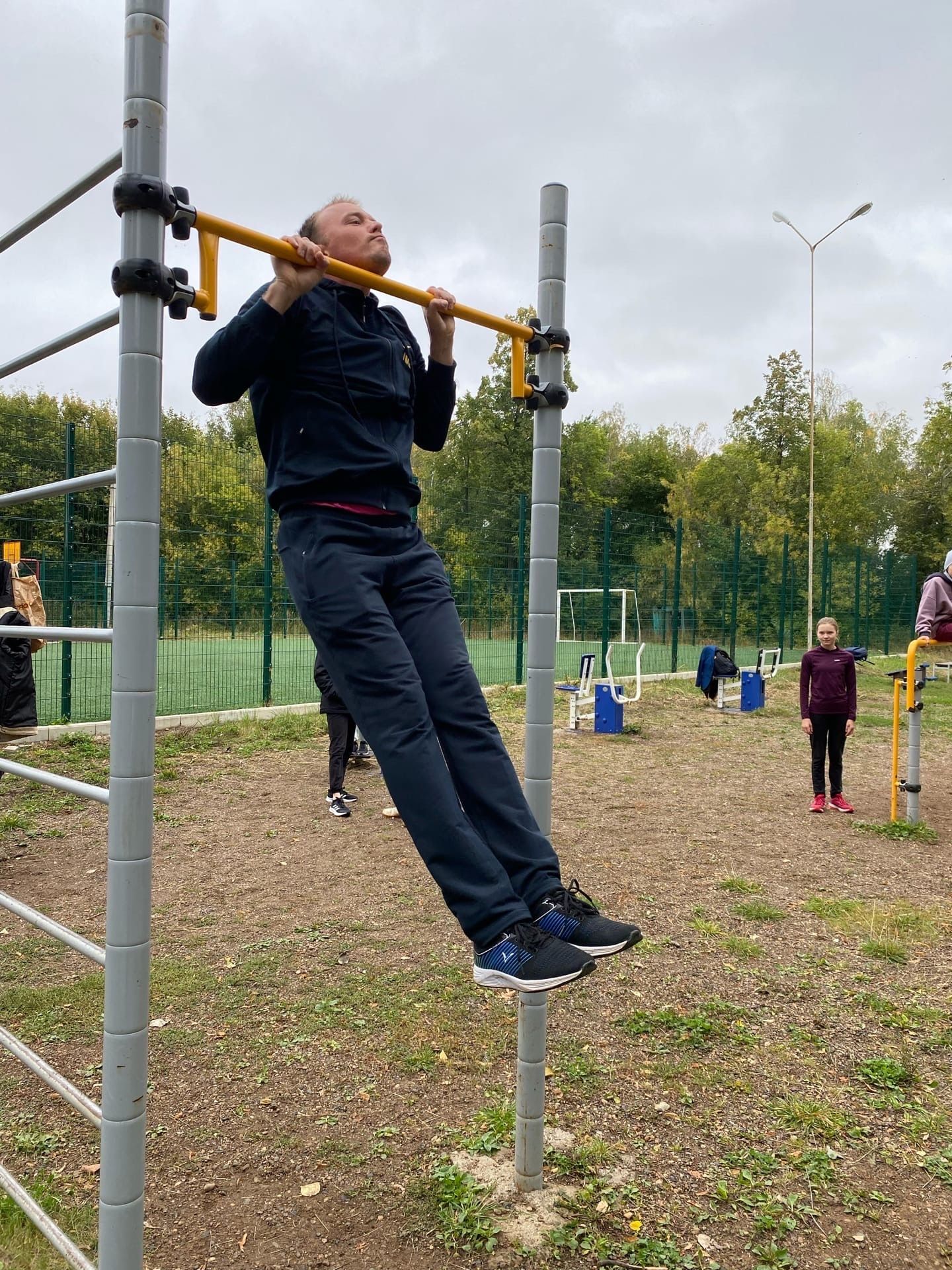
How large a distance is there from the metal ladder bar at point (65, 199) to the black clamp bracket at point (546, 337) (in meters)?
0.99

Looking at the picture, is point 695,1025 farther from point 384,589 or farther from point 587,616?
point 587,616

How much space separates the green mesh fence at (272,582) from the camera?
26.9ft

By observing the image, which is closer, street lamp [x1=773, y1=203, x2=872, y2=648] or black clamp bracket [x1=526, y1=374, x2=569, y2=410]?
black clamp bracket [x1=526, y1=374, x2=569, y2=410]

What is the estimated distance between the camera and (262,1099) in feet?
8.70

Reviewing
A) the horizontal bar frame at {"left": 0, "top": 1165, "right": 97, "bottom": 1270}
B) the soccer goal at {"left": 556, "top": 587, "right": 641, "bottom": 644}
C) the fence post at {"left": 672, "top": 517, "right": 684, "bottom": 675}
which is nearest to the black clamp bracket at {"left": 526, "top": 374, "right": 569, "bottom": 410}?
the horizontal bar frame at {"left": 0, "top": 1165, "right": 97, "bottom": 1270}

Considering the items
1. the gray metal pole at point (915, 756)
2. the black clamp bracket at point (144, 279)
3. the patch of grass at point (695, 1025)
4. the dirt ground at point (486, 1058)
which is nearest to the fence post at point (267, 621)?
the dirt ground at point (486, 1058)

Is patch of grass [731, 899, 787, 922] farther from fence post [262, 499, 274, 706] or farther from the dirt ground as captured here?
fence post [262, 499, 274, 706]

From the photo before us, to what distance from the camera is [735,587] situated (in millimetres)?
16484

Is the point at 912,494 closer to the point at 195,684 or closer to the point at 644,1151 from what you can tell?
the point at 195,684

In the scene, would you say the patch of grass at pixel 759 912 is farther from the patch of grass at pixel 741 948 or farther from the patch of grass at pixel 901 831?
the patch of grass at pixel 901 831

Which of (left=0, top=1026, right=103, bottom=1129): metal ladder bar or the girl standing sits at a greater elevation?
the girl standing

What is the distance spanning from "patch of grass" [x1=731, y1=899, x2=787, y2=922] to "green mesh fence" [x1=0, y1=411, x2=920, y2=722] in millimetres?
2700

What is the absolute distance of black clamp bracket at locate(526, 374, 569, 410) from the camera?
2326 mm

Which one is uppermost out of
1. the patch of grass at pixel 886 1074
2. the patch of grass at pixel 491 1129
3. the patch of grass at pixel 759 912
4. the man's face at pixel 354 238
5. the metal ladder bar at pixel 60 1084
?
the man's face at pixel 354 238
